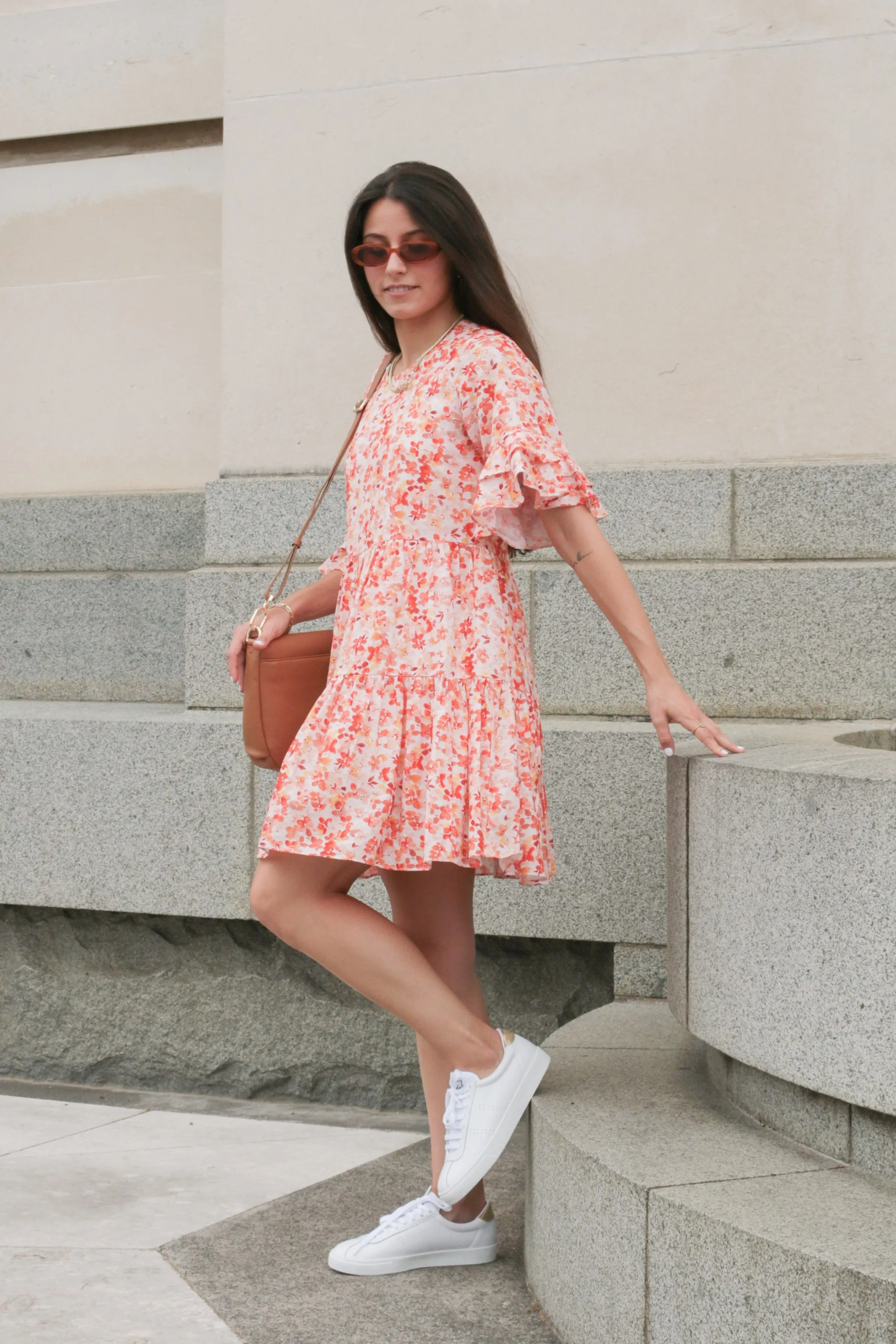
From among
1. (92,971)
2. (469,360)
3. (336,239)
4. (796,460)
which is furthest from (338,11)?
(92,971)

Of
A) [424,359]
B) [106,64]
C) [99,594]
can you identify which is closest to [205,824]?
[99,594]

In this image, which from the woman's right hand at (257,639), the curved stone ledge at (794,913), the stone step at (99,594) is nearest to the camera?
the curved stone ledge at (794,913)

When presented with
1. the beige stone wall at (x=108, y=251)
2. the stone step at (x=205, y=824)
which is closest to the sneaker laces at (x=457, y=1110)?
the stone step at (x=205, y=824)

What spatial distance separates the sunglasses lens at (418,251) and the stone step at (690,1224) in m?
1.76

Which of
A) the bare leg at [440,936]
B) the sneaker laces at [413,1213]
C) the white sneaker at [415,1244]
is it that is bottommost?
the white sneaker at [415,1244]

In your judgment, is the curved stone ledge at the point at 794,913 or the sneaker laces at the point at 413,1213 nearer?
the curved stone ledge at the point at 794,913

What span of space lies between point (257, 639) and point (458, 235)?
A: 0.94 m

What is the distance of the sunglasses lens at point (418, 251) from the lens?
10.2ft

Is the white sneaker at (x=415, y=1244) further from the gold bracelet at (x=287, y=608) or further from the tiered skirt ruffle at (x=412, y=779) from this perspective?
the gold bracelet at (x=287, y=608)

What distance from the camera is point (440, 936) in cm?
325

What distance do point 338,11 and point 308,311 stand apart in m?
1.00

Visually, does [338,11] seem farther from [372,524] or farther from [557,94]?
[372,524]

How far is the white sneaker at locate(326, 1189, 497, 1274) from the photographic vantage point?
3.26 m

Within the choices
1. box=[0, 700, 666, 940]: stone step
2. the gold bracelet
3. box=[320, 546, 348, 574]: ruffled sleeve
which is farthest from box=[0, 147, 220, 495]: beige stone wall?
the gold bracelet
